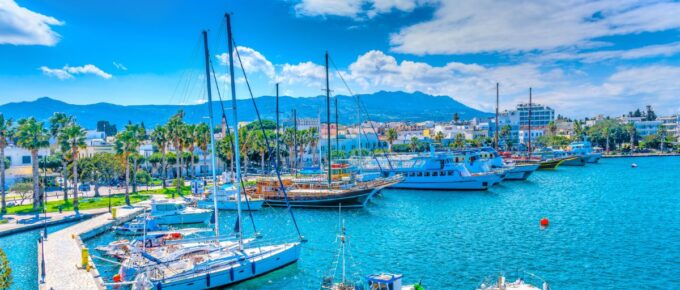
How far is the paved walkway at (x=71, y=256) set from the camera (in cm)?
2777

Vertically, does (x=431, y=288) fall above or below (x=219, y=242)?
below

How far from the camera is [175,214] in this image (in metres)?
52.2

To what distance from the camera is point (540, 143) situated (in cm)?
19588

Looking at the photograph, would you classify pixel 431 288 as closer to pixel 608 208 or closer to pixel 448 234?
pixel 448 234

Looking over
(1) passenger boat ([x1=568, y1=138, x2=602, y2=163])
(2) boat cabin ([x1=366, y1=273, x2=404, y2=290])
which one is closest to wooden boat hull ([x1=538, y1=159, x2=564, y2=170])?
(1) passenger boat ([x1=568, y1=138, x2=602, y2=163])

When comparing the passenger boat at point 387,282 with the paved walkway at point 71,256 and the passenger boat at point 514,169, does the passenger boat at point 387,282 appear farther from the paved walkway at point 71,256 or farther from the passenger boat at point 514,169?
the passenger boat at point 514,169

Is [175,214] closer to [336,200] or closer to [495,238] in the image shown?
[336,200]

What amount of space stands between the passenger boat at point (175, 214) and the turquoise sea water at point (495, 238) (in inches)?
118

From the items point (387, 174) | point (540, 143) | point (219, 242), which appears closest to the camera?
point (219, 242)

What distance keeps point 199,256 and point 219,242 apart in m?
3.24

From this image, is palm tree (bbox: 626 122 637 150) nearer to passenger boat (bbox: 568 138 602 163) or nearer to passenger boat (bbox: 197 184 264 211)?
passenger boat (bbox: 568 138 602 163)

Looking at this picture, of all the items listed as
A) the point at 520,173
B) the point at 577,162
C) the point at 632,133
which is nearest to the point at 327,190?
the point at 520,173

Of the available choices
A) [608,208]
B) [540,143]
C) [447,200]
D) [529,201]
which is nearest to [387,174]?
[447,200]

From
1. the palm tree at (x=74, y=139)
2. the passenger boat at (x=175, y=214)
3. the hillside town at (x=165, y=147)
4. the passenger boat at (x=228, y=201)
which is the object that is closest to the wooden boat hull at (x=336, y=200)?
the passenger boat at (x=228, y=201)
